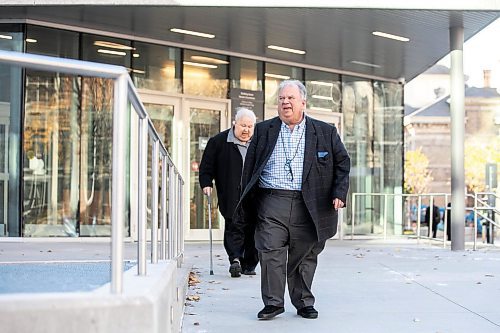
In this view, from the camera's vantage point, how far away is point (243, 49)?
1622 cm

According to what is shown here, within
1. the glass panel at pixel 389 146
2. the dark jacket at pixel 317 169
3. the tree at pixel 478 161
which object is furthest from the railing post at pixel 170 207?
the tree at pixel 478 161

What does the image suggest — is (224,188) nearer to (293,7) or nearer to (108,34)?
(293,7)

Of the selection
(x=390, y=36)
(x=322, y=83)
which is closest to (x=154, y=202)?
(x=390, y=36)

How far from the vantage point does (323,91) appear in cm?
1848

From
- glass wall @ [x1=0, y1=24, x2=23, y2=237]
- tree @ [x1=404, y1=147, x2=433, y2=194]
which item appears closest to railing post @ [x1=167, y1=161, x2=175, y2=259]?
glass wall @ [x1=0, y1=24, x2=23, y2=237]

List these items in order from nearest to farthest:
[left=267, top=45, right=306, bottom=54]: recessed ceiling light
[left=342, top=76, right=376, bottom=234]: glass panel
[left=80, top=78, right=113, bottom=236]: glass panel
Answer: [left=80, top=78, right=113, bottom=236]: glass panel, [left=267, top=45, right=306, bottom=54]: recessed ceiling light, [left=342, top=76, right=376, bottom=234]: glass panel

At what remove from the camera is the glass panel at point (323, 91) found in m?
18.2

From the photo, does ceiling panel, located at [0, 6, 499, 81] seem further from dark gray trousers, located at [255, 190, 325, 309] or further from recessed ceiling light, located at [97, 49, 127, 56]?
dark gray trousers, located at [255, 190, 325, 309]

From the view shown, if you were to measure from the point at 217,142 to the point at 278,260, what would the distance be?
3099 millimetres

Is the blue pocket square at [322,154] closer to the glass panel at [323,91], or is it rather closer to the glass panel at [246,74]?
the glass panel at [246,74]

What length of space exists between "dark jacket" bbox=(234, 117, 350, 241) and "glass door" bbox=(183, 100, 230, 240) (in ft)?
32.2

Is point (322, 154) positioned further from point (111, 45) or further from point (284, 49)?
point (284, 49)

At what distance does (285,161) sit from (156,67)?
389 inches

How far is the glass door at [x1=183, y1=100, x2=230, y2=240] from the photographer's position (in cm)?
1597
